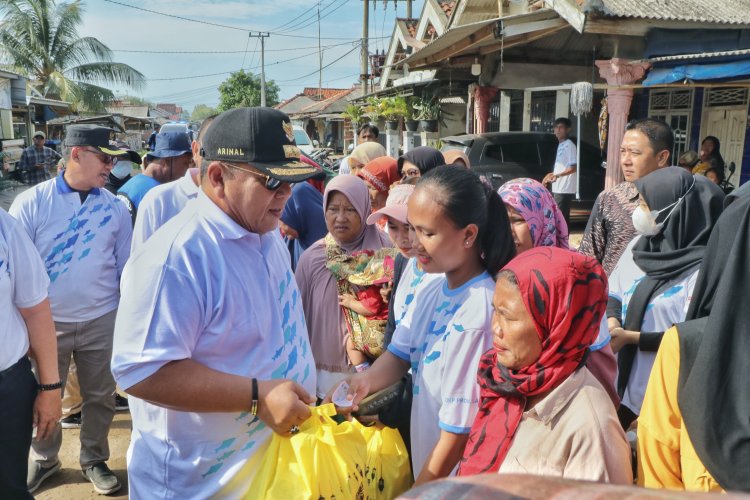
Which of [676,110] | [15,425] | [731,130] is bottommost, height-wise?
[15,425]

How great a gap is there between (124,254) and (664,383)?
3.23m

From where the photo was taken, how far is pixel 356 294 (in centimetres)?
288

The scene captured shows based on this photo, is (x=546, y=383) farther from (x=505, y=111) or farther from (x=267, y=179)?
(x=505, y=111)

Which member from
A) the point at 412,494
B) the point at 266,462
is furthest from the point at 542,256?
the point at 412,494

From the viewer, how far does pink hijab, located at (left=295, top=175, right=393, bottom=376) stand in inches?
118

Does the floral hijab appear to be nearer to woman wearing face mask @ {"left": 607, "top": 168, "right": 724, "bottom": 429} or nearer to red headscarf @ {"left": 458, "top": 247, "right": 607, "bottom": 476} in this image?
woman wearing face mask @ {"left": 607, "top": 168, "right": 724, "bottom": 429}

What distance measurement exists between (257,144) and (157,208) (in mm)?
1646

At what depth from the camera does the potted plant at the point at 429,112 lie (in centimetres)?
1645

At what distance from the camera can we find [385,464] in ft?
5.78

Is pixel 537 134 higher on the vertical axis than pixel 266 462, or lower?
higher

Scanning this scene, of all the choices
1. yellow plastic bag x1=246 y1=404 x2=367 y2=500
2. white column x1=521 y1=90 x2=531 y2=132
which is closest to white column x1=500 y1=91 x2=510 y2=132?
white column x1=521 y1=90 x2=531 y2=132

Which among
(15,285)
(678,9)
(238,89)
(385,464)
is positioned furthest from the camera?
(238,89)

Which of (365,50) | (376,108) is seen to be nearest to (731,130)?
(376,108)

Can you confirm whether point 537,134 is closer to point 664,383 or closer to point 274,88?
point 664,383
